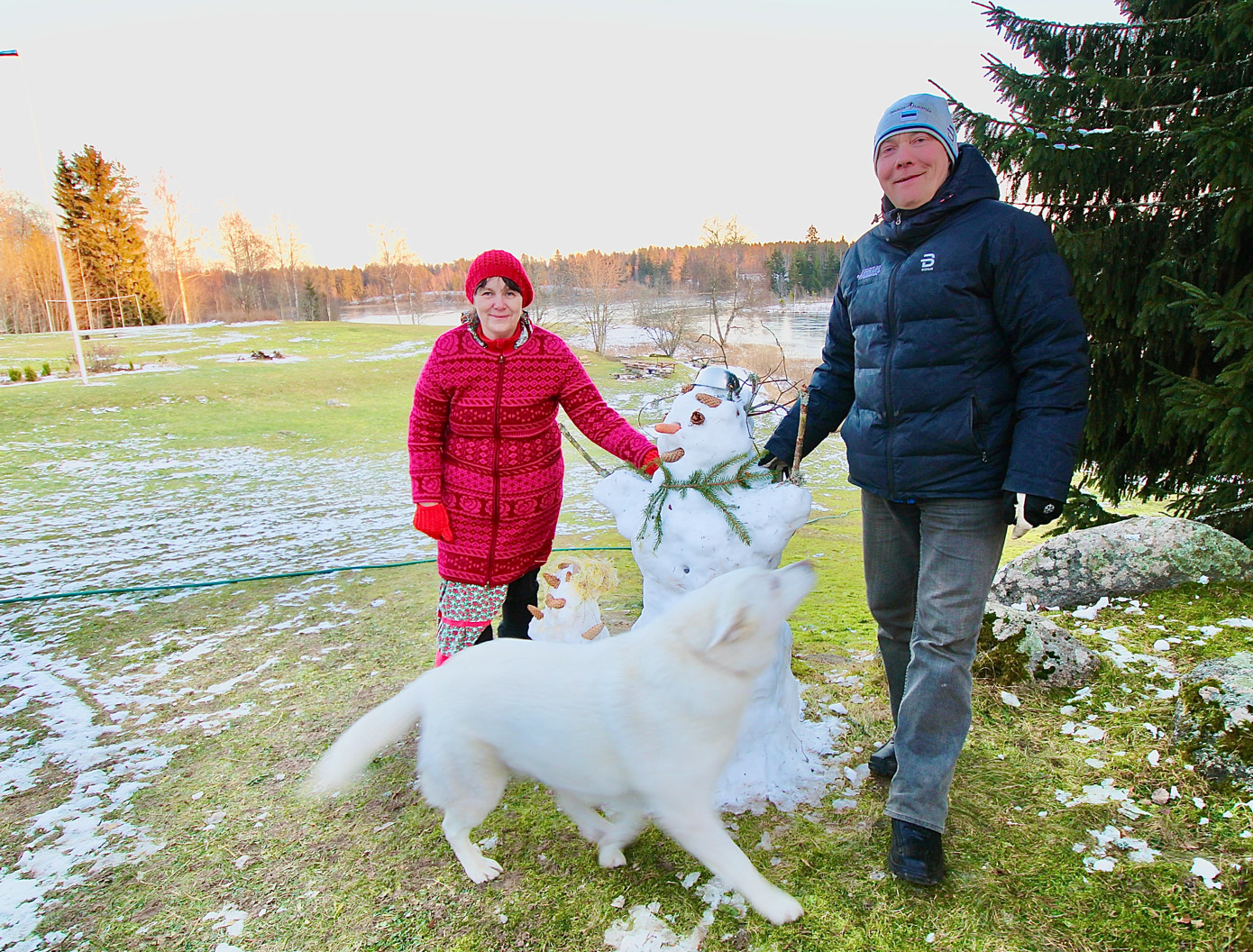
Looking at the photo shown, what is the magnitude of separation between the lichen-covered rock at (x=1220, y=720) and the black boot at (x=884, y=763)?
0.91 metres

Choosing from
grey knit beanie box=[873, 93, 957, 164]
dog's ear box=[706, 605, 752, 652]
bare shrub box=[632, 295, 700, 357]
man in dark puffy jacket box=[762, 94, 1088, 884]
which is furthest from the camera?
bare shrub box=[632, 295, 700, 357]

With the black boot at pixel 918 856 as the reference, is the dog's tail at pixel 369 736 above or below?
above

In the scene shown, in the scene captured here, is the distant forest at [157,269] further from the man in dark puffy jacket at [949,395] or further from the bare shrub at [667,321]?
the man in dark puffy jacket at [949,395]

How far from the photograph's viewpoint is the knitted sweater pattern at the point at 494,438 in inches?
95.2

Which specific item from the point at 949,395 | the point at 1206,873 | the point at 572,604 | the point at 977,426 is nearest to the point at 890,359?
the point at 949,395

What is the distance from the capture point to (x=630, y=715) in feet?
5.24

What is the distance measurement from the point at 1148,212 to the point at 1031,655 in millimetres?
3103

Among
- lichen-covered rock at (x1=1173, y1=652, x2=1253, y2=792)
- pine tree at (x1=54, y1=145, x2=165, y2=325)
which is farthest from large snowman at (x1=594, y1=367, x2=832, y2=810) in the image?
pine tree at (x1=54, y1=145, x2=165, y2=325)

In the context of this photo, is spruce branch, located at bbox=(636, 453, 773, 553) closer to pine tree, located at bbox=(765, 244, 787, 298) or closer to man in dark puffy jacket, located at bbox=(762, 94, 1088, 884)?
man in dark puffy jacket, located at bbox=(762, 94, 1088, 884)

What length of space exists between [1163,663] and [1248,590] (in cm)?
97

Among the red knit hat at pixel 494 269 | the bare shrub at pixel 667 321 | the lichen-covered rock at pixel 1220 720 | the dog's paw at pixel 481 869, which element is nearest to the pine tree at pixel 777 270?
the bare shrub at pixel 667 321

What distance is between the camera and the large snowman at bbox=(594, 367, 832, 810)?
2.17 meters

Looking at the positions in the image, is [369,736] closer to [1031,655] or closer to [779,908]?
[779,908]

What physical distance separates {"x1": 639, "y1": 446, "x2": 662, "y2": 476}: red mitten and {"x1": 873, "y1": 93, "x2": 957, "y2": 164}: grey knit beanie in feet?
3.85
